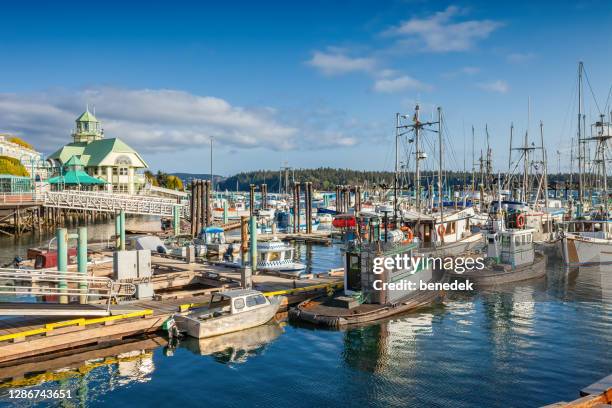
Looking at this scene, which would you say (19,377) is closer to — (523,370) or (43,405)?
(43,405)

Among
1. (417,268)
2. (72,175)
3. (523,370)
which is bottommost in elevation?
(523,370)

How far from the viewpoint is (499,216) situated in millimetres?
40906

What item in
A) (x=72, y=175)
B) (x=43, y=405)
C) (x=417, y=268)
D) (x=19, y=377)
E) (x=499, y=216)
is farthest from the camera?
(x=72, y=175)

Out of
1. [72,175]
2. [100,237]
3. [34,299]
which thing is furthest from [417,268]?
[72,175]

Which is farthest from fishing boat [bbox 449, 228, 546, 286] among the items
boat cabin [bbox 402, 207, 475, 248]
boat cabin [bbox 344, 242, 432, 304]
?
boat cabin [bbox 344, 242, 432, 304]

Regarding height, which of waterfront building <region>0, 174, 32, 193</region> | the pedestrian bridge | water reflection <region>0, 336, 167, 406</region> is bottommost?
water reflection <region>0, 336, 167, 406</region>

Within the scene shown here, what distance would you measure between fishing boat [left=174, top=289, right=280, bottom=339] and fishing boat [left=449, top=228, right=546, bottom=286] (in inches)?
628

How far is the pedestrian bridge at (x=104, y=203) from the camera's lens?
6356 centimetres

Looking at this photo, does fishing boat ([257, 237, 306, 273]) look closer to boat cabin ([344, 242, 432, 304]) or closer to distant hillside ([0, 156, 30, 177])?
boat cabin ([344, 242, 432, 304])

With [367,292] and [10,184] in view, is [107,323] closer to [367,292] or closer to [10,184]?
[367,292]

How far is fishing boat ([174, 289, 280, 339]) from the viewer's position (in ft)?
69.3

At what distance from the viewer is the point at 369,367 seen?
18.4m

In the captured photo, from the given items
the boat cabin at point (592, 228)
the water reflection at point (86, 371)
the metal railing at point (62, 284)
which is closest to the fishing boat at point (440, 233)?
the boat cabin at point (592, 228)

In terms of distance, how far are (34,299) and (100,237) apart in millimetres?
34367
